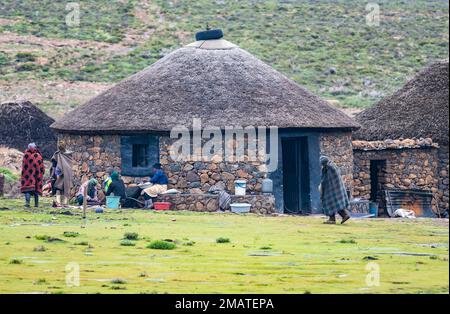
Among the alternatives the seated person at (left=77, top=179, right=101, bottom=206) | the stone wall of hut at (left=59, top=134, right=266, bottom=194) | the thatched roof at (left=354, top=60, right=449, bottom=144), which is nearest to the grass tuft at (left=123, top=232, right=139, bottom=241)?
the seated person at (left=77, top=179, right=101, bottom=206)

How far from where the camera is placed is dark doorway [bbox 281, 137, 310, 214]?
115ft

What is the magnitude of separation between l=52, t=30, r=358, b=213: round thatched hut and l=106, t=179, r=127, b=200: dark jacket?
0.88 metres

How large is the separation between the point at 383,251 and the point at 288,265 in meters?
2.87

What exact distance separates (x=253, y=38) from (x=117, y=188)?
1579 inches

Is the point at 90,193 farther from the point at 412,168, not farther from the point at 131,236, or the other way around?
the point at 412,168

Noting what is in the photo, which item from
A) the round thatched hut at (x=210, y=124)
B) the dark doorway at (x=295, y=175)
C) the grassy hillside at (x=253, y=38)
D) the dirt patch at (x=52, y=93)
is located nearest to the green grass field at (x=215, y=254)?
the round thatched hut at (x=210, y=124)

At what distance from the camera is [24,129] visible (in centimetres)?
4462

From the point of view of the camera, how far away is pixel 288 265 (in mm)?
21078

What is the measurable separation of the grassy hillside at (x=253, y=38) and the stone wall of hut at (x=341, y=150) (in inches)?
958

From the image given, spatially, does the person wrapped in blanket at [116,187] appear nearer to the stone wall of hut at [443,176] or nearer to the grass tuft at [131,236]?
the grass tuft at [131,236]

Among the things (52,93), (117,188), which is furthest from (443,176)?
(52,93)

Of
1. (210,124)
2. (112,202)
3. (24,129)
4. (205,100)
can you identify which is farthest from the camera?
(24,129)
